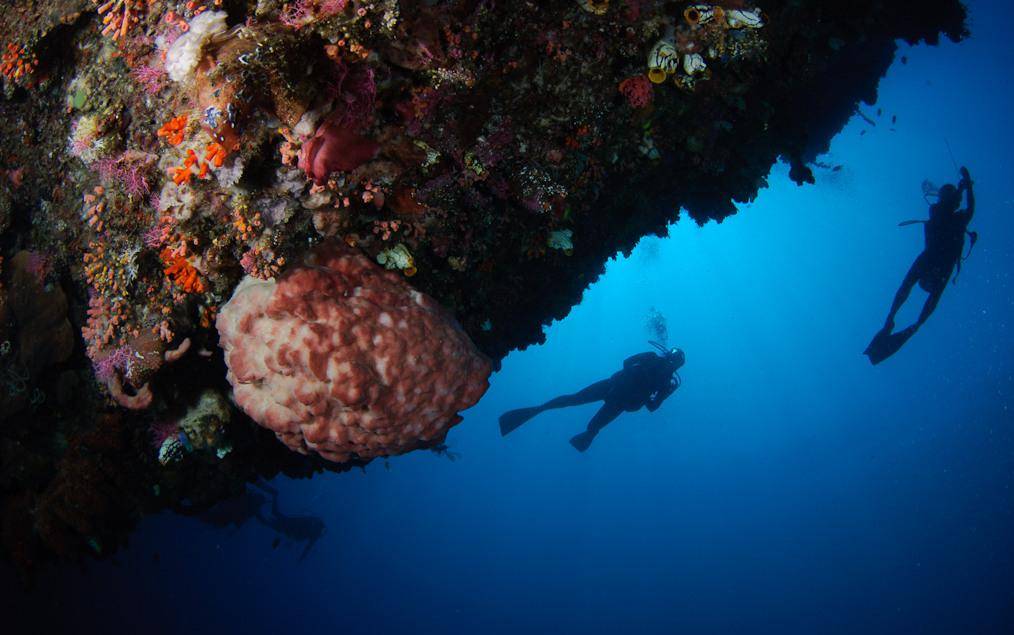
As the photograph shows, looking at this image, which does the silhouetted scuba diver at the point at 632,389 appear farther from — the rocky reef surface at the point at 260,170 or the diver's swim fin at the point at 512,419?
the rocky reef surface at the point at 260,170

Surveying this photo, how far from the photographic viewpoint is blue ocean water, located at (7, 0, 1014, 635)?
34.1 meters

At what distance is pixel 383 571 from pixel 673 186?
5278cm

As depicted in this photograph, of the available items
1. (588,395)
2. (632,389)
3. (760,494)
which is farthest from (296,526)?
(760,494)

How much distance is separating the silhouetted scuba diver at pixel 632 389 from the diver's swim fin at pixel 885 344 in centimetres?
467

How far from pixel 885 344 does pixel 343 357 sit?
41.4 feet

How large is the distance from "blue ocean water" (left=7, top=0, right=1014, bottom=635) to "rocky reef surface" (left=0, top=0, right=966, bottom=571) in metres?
1.81

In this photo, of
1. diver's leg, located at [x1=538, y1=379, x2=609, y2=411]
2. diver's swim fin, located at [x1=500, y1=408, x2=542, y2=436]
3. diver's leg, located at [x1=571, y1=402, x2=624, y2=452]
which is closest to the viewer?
diver's swim fin, located at [x1=500, y1=408, x2=542, y2=436]

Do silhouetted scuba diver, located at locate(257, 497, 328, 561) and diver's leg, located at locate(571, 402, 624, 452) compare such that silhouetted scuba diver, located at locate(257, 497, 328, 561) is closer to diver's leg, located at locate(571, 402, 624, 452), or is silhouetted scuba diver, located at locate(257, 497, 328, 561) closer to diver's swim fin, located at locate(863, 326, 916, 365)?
diver's leg, located at locate(571, 402, 624, 452)

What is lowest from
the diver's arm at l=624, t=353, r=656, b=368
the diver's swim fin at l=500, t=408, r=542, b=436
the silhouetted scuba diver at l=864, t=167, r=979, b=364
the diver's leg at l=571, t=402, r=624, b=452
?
the diver's swim fin at l=500, t=408, r=542, b=436

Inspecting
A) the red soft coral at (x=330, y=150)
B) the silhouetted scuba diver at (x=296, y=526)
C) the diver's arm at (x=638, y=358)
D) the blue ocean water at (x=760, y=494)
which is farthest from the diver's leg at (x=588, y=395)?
the red soft coral at (x=330, y=150)

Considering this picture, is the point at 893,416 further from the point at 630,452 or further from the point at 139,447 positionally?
the point at 139,447

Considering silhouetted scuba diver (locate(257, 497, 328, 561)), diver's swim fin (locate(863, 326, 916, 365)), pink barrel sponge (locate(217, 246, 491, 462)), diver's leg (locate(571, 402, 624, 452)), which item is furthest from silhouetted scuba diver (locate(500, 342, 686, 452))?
silhouetted scuba diver (locate(257, 497, 328, 561))

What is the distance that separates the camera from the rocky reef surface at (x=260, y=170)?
2426 millimetres

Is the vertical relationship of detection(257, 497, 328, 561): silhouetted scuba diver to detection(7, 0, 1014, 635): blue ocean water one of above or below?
below
